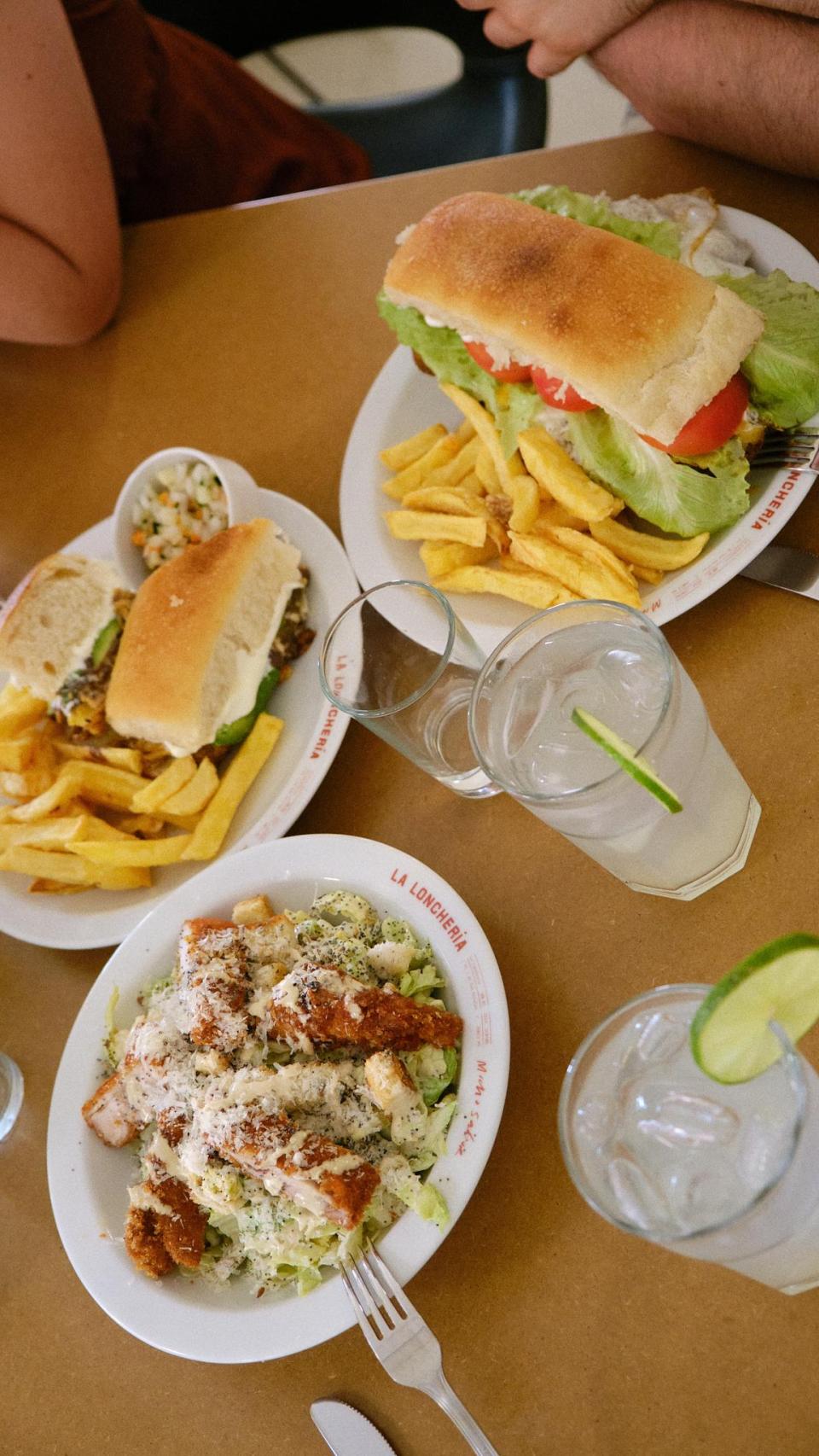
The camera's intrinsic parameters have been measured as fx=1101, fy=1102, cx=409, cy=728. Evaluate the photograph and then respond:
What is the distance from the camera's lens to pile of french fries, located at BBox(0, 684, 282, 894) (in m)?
1.71

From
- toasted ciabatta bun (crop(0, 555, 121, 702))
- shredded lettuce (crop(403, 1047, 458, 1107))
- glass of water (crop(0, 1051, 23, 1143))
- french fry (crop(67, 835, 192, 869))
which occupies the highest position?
shredded lettuce (crop(403, 1047, 458, 1107))

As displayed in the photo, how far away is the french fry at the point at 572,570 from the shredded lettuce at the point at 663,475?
13cm

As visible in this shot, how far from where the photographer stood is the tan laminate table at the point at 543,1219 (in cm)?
116

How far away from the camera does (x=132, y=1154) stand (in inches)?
57.7

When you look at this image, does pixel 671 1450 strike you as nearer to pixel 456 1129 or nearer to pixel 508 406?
pixel 456 1129

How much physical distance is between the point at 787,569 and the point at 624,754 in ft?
2.07

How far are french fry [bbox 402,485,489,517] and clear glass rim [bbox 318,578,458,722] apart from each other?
0.66 ft

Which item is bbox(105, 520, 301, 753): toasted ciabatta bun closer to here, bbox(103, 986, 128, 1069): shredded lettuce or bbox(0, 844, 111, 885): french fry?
bbox(0, 844, 111, 885): french fry

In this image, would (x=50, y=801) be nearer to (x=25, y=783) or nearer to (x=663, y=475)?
(x=25, y=783)

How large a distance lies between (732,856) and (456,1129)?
18.5 inches

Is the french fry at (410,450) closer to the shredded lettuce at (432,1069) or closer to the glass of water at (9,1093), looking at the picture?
the shredded lettuce at (432,1069)

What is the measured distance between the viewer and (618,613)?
1.21 m

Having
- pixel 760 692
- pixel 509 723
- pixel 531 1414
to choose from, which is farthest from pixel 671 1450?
pixel 760 692

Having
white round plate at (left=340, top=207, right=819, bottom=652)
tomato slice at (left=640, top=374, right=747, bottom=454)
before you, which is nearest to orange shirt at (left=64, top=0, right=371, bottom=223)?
white round plate at (left=340, top=207, right=819, bottom=652)
